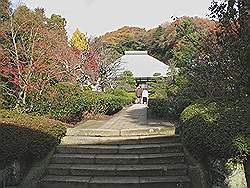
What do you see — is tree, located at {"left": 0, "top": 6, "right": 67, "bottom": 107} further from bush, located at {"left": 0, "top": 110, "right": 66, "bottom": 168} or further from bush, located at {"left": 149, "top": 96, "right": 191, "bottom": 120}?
bush, located at {"left": 149, "top": 96, "right": 191, "bottom": 120}

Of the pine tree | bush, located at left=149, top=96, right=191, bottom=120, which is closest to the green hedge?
bush, located at left=149, top=96, right=191, bottom=120

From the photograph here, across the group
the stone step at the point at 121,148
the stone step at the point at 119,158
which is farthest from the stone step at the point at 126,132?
the stone step at the point at 119,158

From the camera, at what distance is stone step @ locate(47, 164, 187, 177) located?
566 centimetres

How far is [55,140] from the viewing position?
648 centimetres

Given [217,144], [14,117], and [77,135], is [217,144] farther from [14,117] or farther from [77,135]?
[14,117]

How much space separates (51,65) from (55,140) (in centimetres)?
484

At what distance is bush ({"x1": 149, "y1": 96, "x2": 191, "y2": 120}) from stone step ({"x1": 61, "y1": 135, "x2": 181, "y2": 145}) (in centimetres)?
389

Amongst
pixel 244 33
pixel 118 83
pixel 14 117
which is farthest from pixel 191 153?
pixel 118 83

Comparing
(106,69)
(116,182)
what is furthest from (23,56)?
(106,69)

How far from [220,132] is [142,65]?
37722mm

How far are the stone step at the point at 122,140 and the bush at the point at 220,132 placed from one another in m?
1.16

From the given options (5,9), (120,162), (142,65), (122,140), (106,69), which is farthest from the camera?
(142,65)

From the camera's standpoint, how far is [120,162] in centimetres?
606

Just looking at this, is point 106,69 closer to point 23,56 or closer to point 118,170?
point 23,56
